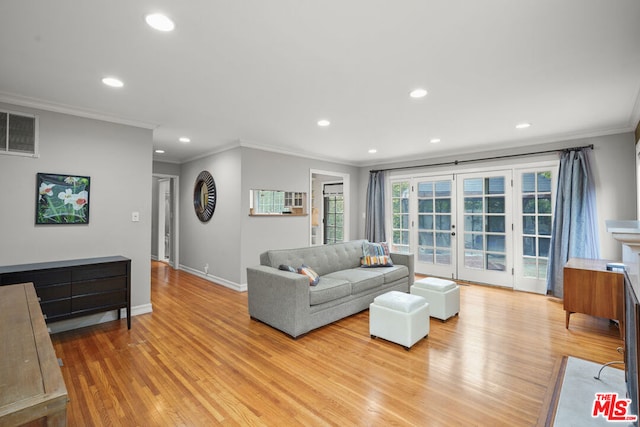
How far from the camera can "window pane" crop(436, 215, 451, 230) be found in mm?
5820

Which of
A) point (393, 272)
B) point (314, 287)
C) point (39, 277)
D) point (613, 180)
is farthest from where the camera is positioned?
point (393, 272)

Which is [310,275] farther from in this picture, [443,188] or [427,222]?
[443,188]

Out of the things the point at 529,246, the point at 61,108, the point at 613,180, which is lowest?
the point at 529,246

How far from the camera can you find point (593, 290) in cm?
324

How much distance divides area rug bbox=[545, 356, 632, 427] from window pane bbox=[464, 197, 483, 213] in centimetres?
314

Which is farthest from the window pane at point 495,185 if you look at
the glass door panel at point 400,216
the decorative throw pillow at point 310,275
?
the decorative throw pillow at point 310,275

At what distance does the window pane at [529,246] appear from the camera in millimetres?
4914

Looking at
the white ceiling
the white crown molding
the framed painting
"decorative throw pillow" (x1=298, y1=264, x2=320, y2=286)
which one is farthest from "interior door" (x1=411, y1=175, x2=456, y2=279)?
the framed painting

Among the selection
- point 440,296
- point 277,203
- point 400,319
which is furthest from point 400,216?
point 400,319

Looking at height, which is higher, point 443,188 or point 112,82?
point 112,82

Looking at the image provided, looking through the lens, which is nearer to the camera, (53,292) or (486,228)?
(53,292)

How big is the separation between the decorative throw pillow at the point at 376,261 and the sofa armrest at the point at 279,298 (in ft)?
5.15

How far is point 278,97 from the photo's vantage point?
305 cm

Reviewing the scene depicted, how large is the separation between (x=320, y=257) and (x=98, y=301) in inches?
101
